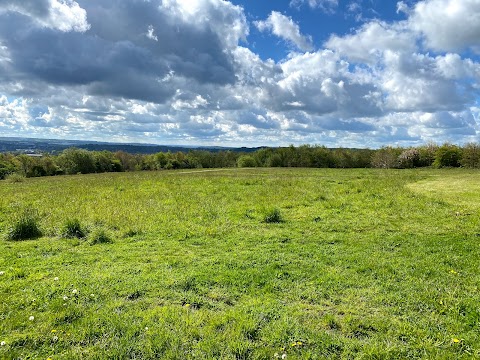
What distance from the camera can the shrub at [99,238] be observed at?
11.1 meters

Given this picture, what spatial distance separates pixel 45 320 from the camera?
19.1ft

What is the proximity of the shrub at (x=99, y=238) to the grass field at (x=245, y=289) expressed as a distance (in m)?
0.07

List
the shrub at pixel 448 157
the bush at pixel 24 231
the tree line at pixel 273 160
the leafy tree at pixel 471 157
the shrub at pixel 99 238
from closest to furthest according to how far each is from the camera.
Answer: the shrub at pixel 99 238
the bush at pixel 24 231
the leafy tree at pixel 471 157
the shrub at pixel 448 157
the tree line at pixel 273 160

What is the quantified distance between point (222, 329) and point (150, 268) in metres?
3.41

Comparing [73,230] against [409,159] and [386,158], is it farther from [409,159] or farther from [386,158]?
[409,159]

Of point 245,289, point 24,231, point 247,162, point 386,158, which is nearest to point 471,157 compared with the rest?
point 386,158

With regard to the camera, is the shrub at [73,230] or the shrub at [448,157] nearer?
the shrub at [73,230]

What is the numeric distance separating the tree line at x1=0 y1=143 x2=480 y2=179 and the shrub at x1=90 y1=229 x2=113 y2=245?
60.1 meters

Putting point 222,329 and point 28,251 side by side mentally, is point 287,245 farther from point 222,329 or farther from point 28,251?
point 28,251

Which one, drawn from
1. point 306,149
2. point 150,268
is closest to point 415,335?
point 150,268

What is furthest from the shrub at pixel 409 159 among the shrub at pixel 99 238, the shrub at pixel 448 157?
the shrub at pixel 99 238

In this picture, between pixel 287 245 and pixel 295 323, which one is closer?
pixel 295 323

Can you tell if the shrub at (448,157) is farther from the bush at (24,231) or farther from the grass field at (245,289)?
the bush at (24,231)

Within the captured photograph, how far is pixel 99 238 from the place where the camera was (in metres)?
11.2
